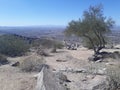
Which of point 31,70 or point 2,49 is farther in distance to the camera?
point 2,49

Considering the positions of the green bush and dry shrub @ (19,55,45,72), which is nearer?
dry shrub @ (19,55,45,72)

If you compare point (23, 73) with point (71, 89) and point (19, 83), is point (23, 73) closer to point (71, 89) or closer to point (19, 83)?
point (19, 83)

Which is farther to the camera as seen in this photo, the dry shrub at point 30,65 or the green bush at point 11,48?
the green bush at point 11,48

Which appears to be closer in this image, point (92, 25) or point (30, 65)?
point (30, 65)

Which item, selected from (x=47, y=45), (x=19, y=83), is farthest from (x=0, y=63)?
(x=47, y=45)

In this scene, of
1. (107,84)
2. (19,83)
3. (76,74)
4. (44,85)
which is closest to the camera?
(44,85)

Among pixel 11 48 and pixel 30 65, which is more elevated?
pixel 30 65

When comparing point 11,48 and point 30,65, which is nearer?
point 30,65

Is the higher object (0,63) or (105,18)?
(105,18)

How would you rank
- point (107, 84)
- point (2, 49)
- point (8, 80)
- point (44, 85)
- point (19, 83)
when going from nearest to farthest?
point (44, 85) < point (107, 84) < point (19, 83) < point (8, 80) < point (2, 49)

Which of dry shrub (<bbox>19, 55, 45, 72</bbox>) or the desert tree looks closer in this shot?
dry shrub (<bbox>19, 55, 45, 72</bbox>)

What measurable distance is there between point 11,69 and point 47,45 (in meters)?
20.7

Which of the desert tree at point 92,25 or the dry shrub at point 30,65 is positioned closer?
the dry shrub at point 30,65

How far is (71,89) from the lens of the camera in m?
11.0
